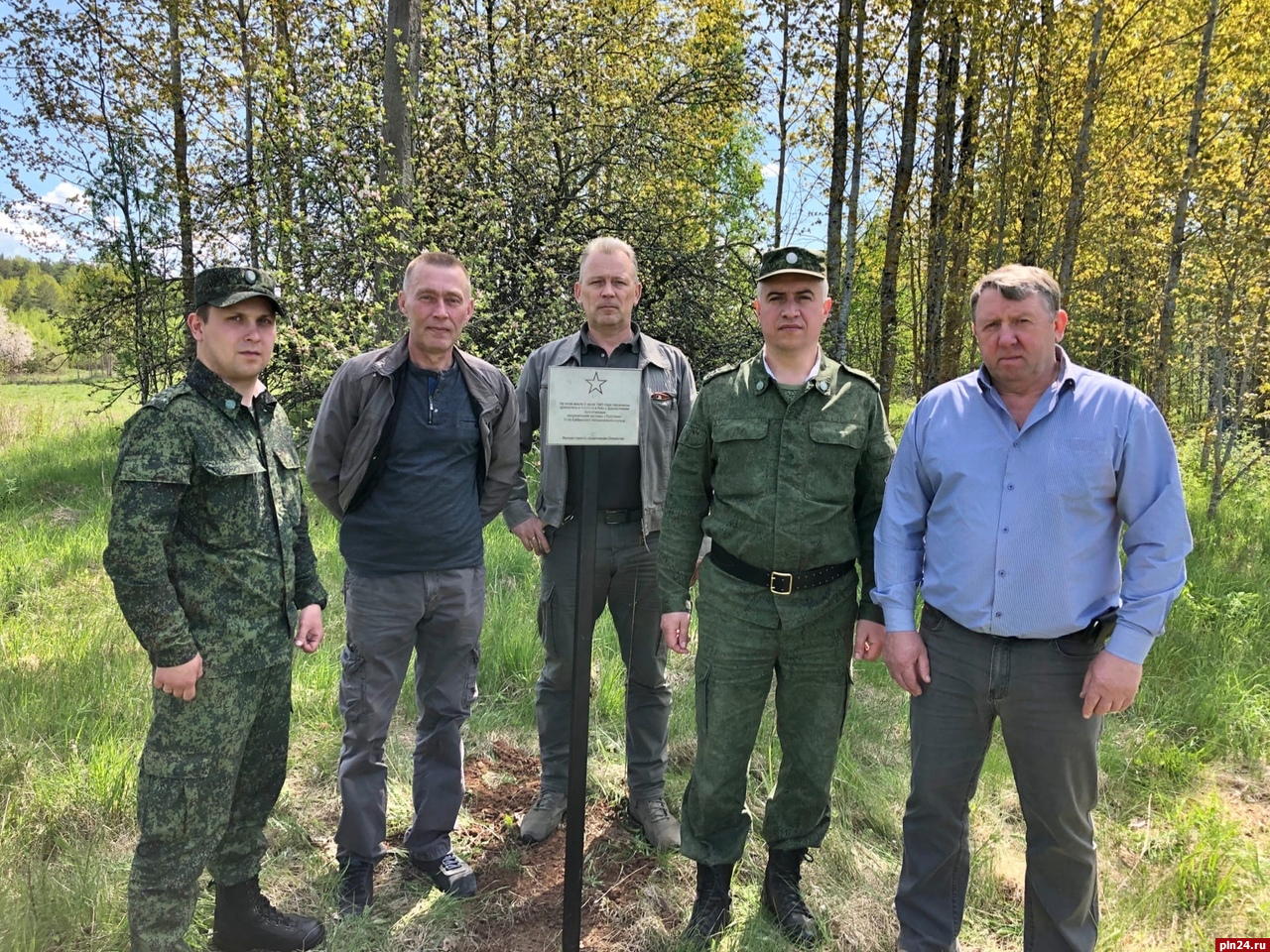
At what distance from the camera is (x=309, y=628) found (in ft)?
8.36

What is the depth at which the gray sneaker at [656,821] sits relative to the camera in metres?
3.11

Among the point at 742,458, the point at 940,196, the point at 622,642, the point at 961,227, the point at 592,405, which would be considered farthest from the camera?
the point at 940,196

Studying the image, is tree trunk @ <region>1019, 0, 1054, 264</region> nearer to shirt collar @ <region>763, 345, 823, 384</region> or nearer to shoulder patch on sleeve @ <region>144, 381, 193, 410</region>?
shirt collar @ <region>763, 345, 823, 384</region>

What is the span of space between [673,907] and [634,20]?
943 cm

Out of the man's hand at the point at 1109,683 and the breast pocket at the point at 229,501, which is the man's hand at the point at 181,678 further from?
the man's hand at the point at 1109,683

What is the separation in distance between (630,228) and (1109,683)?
7199 mm

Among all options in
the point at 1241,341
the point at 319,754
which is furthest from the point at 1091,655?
the point at 1241,341

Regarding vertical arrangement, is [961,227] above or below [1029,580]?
above

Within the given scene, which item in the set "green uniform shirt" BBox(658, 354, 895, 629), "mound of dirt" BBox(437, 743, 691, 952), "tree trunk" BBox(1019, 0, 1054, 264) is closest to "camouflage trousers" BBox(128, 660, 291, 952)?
"mound of dirt" BBox(437, 743, 691, 952)

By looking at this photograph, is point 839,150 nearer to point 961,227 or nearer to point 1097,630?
point 961,227

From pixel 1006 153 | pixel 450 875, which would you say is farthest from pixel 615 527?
pixel 1006 153

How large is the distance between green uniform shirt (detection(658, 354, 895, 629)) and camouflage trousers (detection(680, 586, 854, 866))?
9 centimetres

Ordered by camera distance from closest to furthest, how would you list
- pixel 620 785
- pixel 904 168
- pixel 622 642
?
pixel 622 642, pixel 620 785, pixel 904 168

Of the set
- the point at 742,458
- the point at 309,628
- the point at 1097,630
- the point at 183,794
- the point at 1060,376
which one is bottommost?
the point at 183,794
